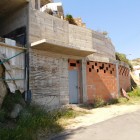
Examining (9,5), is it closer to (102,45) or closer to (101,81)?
(102,45)

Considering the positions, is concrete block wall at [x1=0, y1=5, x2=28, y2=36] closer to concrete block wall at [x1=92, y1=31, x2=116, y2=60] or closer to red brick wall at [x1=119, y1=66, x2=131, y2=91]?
concrete block wall at [x1=92, y1=31, x2=116, y2=60]

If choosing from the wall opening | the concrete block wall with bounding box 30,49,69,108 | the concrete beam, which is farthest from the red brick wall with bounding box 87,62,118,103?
the concrete beam

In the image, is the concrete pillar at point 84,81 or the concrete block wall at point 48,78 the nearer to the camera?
the concrete block wall at point 48,78

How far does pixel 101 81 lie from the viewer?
1547 cm

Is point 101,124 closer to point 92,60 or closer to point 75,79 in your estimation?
point 75,79

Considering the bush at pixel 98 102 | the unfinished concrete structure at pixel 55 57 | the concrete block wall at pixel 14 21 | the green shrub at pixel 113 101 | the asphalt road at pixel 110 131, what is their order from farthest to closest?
the green shrub at pixel 113 101, the bush at pixel 98 102, the concrete block wall at pixel 14 21, the unfinished concrete structure at pixel 55 57, the asphalt road at pixel 110 131

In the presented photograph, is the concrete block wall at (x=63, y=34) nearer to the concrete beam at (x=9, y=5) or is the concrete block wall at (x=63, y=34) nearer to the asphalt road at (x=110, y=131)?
the concrete beam at (x=9, y=5)

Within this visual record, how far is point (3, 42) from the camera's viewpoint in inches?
400

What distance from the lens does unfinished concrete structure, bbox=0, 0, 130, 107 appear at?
37.0 feet

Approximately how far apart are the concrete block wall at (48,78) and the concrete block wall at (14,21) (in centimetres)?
167

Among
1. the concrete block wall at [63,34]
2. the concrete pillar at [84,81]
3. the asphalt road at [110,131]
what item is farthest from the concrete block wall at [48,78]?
the asphalt road at [110,131]

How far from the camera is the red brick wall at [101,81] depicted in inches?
571

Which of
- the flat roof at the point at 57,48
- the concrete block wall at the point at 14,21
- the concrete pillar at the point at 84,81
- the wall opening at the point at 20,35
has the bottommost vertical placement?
the concrete pillar at the point at 84,81

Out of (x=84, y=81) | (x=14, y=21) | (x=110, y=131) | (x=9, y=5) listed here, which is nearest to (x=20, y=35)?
(x=14, y=21)
